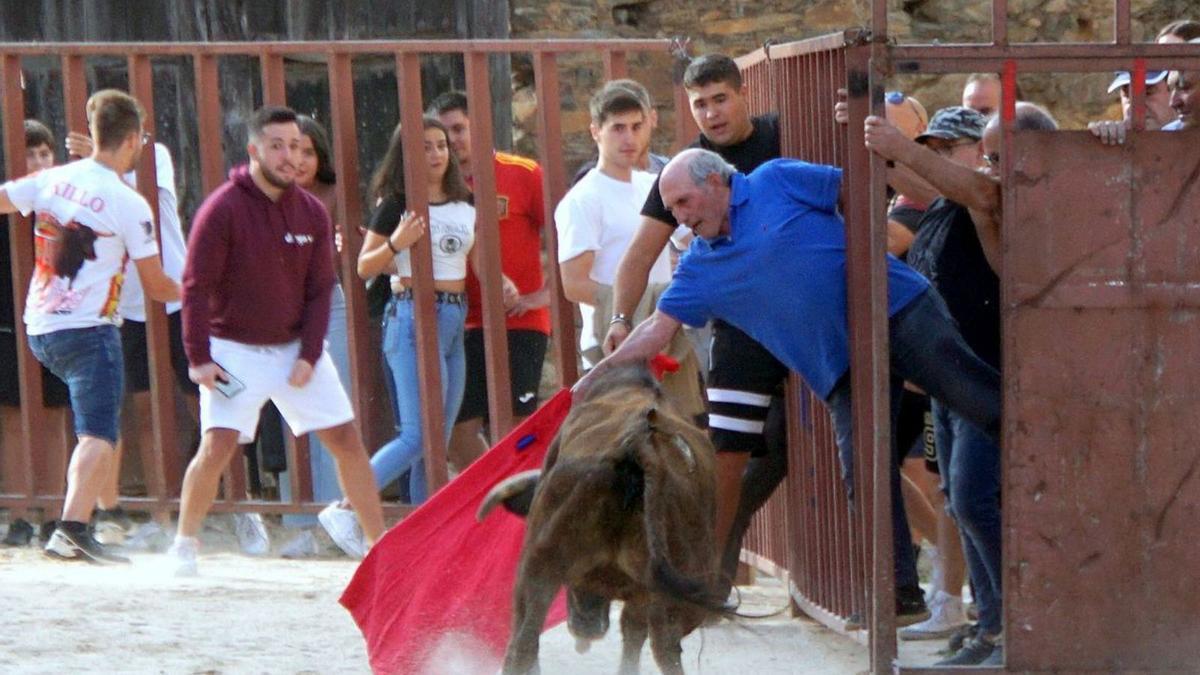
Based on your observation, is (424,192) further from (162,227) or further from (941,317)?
(941,317)

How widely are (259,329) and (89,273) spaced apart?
0.93 m

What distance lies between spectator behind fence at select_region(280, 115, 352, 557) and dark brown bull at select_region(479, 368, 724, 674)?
3.15 meters

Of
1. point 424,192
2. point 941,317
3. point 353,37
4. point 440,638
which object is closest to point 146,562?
point 424,192

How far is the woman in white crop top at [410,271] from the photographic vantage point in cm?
847

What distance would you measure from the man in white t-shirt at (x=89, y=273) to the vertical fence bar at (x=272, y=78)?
21.3 inches

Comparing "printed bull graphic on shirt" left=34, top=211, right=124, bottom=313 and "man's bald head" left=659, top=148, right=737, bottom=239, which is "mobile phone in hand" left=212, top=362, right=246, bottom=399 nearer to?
"printed bull graphic on shirt" left=34, top=211, right=124, bottom=313

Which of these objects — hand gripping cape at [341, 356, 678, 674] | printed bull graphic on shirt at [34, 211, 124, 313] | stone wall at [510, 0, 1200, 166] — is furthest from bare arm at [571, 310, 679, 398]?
stone wall at [510, 0, 1200, 166]

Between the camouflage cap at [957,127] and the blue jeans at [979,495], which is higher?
the camouflage cap at [957,127]

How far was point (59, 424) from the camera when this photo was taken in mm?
8938

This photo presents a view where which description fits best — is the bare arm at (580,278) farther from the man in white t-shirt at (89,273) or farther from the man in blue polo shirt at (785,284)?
the man in white t-shirt at (89,273)

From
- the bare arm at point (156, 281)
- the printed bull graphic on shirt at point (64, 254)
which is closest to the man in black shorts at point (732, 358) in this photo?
the bare arm at point (156, 281)

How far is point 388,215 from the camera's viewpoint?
8.48 meters

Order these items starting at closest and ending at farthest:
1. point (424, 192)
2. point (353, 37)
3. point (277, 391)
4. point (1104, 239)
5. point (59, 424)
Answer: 1. point (1104, 239)
2. point (277, 391)
3. point (424, 192)
4. point (59, 424)
5. point (353, 37)

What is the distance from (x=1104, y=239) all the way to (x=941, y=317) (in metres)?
0.63
